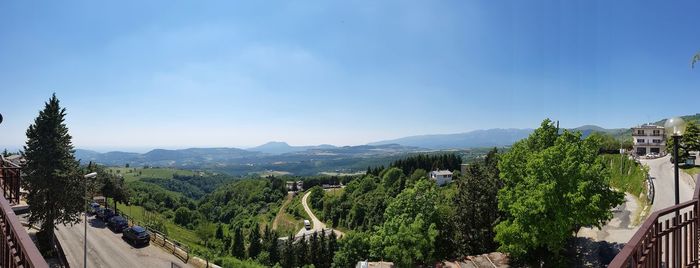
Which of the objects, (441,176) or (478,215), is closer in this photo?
(478,215)

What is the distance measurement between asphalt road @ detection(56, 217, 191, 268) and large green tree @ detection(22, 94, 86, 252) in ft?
8.68

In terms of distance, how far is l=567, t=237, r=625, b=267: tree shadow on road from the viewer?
20656 mm

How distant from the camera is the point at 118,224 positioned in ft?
104

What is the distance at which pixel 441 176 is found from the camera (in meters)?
89.6

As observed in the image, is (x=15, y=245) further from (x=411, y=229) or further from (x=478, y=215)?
(x=478, y=215)

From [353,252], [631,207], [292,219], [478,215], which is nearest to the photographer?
[478,215]

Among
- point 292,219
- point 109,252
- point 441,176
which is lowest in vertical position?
point 292,219

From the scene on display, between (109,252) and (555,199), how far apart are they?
98.2ft

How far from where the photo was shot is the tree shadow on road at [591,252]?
67.8 ft

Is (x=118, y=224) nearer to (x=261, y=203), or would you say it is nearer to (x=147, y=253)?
(x=147, y=253)

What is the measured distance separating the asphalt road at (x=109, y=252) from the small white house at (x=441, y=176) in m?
69.9

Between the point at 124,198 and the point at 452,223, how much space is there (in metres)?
35.2

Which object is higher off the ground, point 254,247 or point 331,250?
point 331,250

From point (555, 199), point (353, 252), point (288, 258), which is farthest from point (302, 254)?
point (555, 199)
